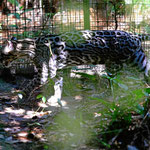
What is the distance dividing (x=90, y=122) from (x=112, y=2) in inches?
156

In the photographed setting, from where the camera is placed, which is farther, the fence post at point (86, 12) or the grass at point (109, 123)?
the fence post at point (86, 12)

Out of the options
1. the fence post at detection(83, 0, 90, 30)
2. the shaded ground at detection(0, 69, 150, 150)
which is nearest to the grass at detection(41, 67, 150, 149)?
the shaded ground at detection(0, 69, 150, 150)

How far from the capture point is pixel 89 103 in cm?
377

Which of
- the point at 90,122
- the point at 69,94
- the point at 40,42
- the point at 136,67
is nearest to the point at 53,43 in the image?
the point at 40,42

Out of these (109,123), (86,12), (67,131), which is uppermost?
(86,12)

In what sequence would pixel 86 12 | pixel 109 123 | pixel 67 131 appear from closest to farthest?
pixel 109 123
pixel 67 131
pixel 86 12

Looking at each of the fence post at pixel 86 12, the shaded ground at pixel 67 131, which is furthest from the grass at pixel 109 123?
the fence post at pixel 86 12

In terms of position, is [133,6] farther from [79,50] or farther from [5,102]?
[5,102]

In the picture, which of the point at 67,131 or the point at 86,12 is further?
→ the point at 86,12

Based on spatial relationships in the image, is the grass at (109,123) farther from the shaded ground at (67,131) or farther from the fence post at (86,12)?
the fence post at (86,12)

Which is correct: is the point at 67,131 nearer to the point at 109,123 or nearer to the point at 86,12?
the point at 109,123

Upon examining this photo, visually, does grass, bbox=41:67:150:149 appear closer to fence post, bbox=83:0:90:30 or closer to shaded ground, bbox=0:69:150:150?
shaded ground, bbox=0:69:150:150

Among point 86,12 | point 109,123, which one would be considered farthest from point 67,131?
point 86,12

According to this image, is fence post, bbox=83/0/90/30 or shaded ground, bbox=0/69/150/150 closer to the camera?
shaded ground, bbox=0/69/150/150
